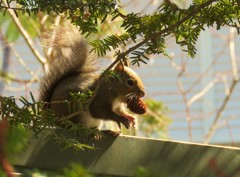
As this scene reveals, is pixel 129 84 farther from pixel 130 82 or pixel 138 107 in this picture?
pixel 138 107

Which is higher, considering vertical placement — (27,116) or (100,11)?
(100,11)

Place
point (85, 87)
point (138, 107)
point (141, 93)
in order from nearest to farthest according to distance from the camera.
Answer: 1. point (138, 107)
2. point (85, 87)
3. point (141, 93)

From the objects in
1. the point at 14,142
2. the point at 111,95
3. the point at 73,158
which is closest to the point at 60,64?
the point at 111,95

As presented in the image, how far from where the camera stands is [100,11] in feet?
2.36

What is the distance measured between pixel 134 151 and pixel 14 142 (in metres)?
0.69

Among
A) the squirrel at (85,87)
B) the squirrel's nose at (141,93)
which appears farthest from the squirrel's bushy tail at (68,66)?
the squirrel's nose at (141,93)

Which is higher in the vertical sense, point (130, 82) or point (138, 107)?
point (130, 82)

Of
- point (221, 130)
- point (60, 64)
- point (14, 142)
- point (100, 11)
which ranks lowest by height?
point (14, 142)

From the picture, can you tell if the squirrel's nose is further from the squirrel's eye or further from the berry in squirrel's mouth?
the berry in squirrel's mouth

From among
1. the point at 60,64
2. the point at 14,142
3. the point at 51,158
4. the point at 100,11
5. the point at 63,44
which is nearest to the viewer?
the point at 14,142

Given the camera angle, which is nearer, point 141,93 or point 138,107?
point 138,107

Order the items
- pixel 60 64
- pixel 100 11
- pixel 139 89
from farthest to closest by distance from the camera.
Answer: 1. pixel 139 89
2. pixel 60 64
3. pixel 100 11

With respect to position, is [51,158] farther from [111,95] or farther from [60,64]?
[111,95]

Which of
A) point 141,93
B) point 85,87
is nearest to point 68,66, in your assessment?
point 85,87
